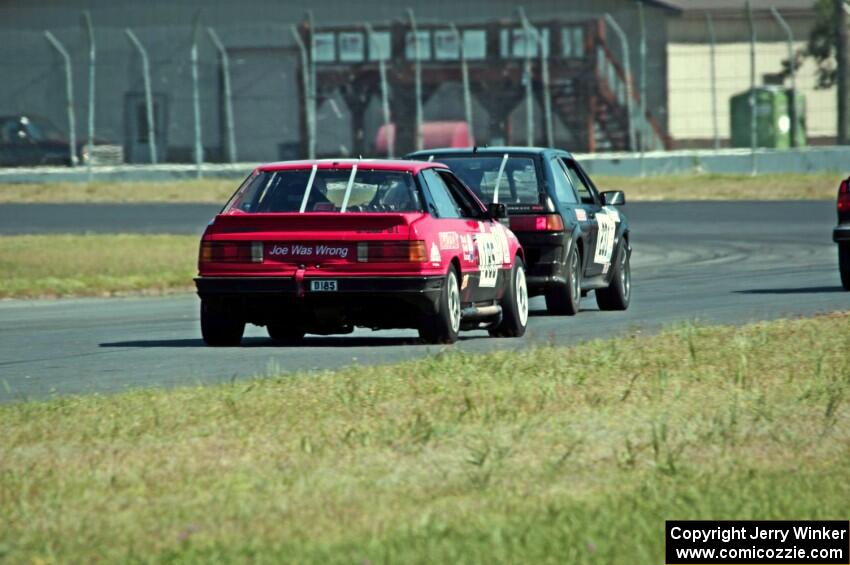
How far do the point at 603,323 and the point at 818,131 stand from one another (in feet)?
119

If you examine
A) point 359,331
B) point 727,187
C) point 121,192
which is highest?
point 359,331

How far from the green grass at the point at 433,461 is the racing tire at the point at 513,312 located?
3111mm

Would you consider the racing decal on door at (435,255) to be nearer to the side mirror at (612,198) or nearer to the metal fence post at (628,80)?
the side mirror at (612,198)

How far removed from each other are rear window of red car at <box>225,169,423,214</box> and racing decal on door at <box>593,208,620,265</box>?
421 centimetres

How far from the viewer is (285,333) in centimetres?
1438

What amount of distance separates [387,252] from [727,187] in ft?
89.8

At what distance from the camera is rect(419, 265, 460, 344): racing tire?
13.0 m

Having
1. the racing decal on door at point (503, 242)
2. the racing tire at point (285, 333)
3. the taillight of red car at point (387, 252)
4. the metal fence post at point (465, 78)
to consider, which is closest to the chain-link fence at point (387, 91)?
the metal fence post at point (465, 78)

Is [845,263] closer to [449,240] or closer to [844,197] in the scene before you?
[844,197]

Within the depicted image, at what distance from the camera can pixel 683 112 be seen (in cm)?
4884

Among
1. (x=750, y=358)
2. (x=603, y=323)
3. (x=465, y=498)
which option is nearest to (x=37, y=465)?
(x=465, y=498)

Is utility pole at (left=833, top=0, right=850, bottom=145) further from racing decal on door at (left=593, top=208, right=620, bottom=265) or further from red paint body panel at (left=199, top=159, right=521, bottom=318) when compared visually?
red paint body panel at (left=199, top=159, right=521, bottom=318)

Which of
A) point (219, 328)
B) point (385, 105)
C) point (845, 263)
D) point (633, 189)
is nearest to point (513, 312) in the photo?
point (219, 328)

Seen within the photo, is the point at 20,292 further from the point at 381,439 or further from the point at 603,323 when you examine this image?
the point at 381,439
